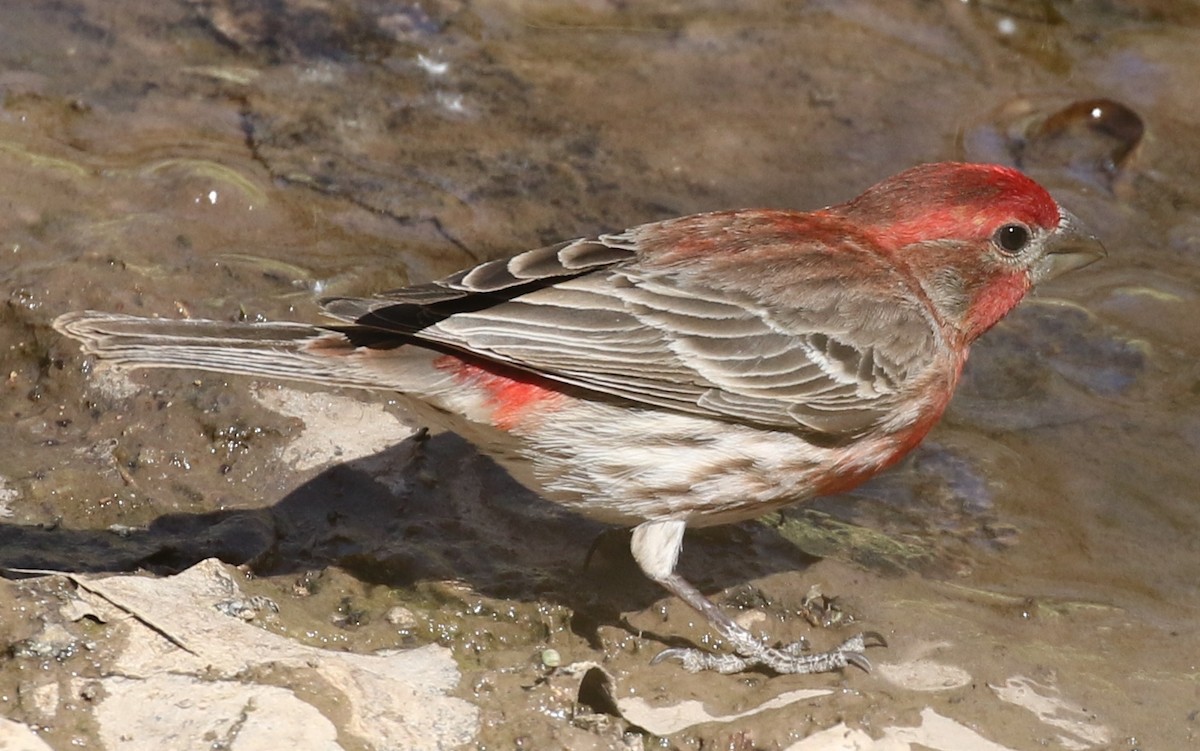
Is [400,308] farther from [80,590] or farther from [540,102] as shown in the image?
[540,102]

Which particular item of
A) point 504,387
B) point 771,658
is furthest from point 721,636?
point 504,387

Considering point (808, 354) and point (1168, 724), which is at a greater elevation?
point (808, 354)

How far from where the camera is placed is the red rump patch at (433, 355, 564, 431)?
18.6 feet

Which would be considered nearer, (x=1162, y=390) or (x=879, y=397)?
(x=879, y=397)

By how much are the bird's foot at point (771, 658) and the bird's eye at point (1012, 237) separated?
1771 mm

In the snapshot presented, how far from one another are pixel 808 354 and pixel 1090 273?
269cm

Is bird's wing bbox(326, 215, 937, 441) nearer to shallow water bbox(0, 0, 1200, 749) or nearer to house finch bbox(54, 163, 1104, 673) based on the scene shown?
house finch bbox(54, 163, 1104, 673)

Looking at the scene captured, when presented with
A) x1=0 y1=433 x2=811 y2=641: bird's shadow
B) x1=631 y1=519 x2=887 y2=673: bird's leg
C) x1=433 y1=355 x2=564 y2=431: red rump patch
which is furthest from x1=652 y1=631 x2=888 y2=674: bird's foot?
x1=433 y1=355 x2=564 y2=431: red rump patch

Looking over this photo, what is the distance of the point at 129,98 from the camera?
27.1 ft

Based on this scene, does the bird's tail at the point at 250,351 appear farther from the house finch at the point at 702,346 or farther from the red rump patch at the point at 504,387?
the red rump patch at the point at 504,387

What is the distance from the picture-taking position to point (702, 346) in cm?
594

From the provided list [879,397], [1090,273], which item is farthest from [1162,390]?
[879,397]

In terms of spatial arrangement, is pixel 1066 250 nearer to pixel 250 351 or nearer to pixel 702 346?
pixel 702 346

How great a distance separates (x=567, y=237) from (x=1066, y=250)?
8.78 ft
